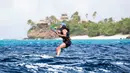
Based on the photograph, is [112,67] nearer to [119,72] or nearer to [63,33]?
[119,72]

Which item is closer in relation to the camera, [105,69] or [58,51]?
[105,69]

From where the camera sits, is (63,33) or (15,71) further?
(63,33)

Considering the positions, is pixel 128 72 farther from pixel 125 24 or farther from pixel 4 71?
pixel 125 24

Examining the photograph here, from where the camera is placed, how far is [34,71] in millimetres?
15922

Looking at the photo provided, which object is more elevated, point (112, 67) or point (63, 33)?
point (63, 33)

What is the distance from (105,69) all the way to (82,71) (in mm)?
1455

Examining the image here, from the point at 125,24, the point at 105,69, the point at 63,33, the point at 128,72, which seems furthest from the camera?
the point at 125,24

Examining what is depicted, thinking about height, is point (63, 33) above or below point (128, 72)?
above

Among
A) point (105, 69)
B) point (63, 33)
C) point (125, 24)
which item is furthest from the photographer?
point (125, 24)

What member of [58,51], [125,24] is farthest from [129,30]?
[58,51]

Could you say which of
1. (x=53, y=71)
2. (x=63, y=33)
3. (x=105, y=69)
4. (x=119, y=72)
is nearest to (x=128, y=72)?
(x=119, y=72)

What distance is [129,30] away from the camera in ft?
651

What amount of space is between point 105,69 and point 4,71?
17.1 feet

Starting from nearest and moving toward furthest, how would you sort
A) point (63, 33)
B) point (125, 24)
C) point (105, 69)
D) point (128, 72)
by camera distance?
point (128, 72) < point (105, 69) < point (63, 33) < point (125, 24)
